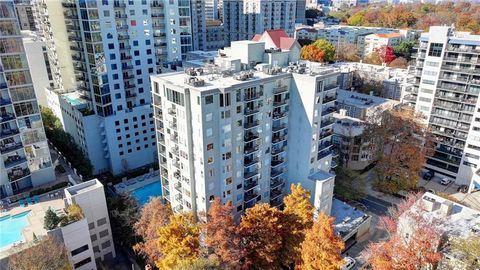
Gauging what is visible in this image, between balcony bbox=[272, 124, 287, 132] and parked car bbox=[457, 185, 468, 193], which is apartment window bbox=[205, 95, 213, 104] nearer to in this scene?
balcony bbox=[272, 124, 287, 132]

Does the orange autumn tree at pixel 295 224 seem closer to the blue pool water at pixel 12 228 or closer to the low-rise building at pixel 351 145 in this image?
the low-rise building at pixel 351 145

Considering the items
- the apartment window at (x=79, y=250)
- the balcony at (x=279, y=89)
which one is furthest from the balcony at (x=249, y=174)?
the apartment window at (x=79, y=250)

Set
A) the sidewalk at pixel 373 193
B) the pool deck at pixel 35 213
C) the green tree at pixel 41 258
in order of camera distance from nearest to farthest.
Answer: the green tree at pixel 41 258 → the pool deck at pixel 35 213 → the sidewalk at pixel 373 193

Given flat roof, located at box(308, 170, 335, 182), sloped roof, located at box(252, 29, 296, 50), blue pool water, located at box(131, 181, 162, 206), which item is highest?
sloped roof, located at box(252, 29, 296, 50)

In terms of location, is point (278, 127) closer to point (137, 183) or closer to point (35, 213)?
point (137, 183)

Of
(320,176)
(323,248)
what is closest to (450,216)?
(320,176)

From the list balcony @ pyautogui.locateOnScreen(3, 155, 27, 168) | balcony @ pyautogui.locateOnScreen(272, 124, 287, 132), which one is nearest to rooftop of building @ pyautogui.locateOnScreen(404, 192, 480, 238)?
balcony @ pyautogui.locateOnScreen(272, 124, 287, 132)

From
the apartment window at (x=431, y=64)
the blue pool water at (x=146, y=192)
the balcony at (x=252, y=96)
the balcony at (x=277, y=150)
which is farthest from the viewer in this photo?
the apartment window at (x=431, y=64)
